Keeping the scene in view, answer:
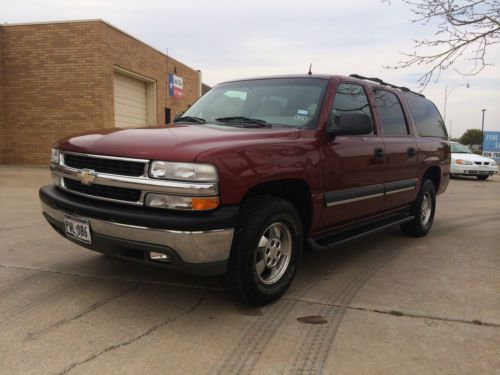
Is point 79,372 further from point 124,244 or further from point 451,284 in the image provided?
point 451,284

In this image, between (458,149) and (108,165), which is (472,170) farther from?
(108,165)

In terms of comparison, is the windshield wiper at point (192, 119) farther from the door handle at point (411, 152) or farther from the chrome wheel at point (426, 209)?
the chrome wheel at point (426, 209)

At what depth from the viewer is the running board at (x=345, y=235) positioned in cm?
399

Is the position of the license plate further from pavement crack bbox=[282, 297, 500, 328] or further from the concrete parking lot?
pavement crack bbox=[282, 297, 500, 328]

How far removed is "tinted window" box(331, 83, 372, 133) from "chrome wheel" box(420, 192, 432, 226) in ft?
6.39

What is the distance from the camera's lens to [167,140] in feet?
10.6

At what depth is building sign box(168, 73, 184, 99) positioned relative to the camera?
63.4ft

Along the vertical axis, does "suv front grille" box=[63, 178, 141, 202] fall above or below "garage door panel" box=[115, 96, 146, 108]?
below

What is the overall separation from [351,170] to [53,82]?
12861 mm

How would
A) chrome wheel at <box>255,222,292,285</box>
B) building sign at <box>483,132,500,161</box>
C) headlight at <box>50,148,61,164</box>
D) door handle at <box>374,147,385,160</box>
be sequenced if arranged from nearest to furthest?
1. chrome wheel at <box>255,222,292,285</box>
2. headlight at <box>50,148,61,164</box>
3. door handle at <box>374,147,385,160</box>
4. building sign at <box>483,132,500,161</box>

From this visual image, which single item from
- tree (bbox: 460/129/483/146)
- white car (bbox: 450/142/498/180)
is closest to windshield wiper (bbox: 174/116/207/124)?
white car (bbox: 450/142/498/180)

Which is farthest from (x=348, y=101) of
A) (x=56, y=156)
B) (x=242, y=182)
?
(x=56, y=156)

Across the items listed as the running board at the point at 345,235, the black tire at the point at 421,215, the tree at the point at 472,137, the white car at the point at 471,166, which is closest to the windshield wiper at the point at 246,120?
the running board at the point at 345,235

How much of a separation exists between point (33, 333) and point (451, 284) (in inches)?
134
